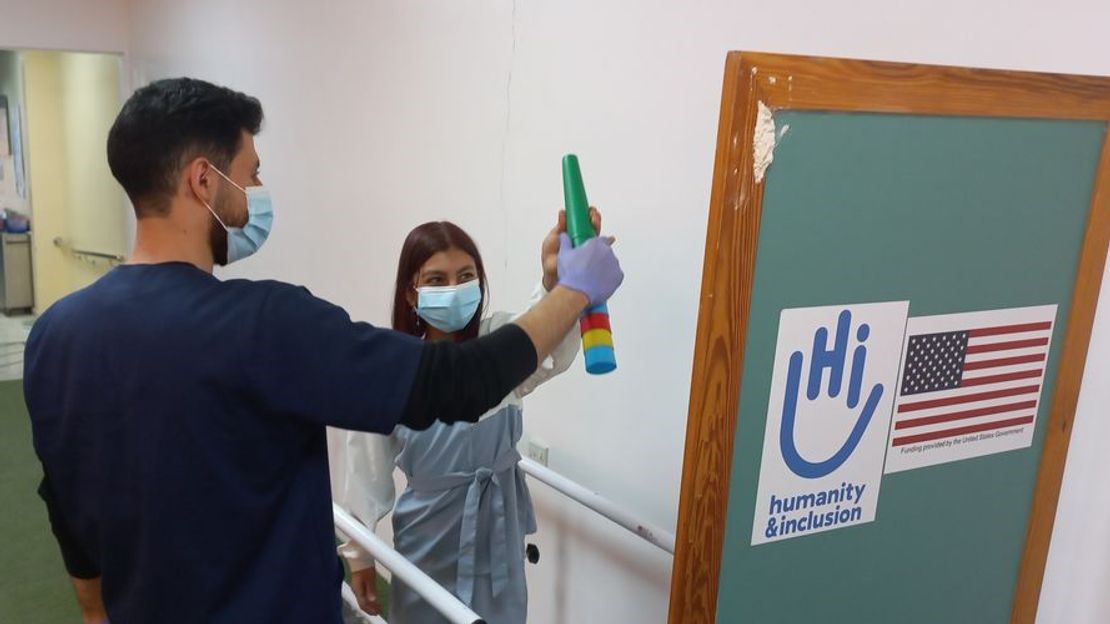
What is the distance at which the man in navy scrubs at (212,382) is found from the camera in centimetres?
114

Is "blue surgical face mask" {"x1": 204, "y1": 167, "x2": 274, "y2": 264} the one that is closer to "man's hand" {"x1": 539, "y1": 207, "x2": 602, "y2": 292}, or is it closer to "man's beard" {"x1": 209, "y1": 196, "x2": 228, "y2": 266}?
"man's beard" {"x1": 209, "y1": 196, "x2": 228, "y2": 266}

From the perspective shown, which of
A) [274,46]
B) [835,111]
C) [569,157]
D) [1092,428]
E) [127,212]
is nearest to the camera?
[835,111]

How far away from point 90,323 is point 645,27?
1.27m

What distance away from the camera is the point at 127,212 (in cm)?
554

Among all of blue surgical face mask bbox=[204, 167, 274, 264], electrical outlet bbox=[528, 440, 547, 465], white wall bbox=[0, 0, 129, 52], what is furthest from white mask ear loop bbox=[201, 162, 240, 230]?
white wall bbox=[0, 0, 129, 52]

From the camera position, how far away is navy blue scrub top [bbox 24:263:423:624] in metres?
1.14

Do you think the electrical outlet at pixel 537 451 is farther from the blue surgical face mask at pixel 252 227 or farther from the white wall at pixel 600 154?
the blue surgical face mask at pixel 252 227

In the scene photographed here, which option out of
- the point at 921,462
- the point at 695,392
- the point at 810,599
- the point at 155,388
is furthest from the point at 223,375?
the point at 921,462

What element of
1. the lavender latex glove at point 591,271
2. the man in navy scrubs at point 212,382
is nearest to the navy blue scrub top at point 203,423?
the man in navy scrubs at point 212,382

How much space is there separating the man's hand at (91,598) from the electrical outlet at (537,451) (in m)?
1.16

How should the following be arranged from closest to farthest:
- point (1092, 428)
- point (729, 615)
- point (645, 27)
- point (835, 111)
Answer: point (835, 111)
point (729, 615)
point (1092, 428)
point (645, 27)

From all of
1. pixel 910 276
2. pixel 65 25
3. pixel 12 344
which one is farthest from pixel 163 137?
pixel 12 344

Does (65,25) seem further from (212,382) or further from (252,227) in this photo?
(212,382)

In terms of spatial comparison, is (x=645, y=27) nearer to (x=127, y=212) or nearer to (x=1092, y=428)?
(x=1092, y=428)
